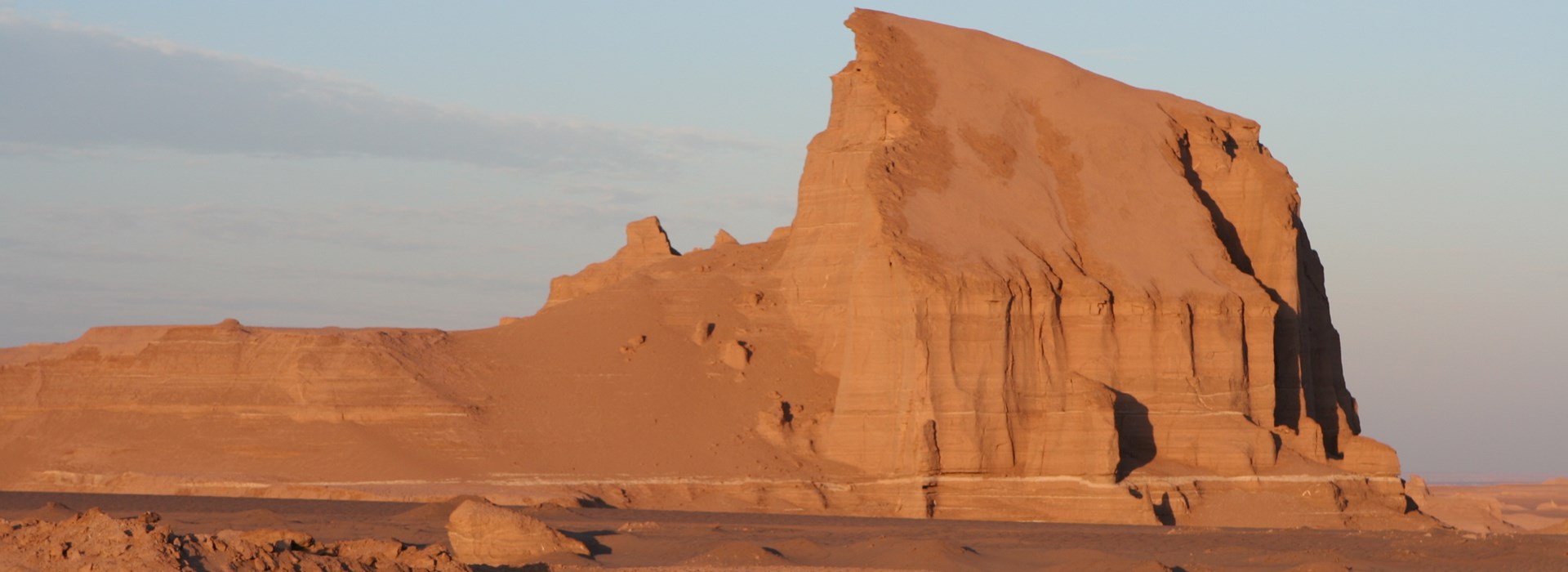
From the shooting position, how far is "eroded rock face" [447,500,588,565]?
88.2 feet

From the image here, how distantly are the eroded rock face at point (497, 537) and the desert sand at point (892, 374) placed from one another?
10.3 meters

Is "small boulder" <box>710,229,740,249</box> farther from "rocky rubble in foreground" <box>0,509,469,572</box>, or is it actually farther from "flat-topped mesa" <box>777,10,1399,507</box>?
"rocky rubble in foreground" <box>0,509,469,572</box>

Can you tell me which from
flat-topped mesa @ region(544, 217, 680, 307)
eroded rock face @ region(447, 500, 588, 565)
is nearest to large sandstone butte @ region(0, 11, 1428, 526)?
flat-topped mesa @ region(544, 217, 680, 307)

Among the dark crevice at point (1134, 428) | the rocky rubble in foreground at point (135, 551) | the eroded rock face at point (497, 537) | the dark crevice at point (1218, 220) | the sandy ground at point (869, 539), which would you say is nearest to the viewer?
the rocky rubble in foreground at point (135, 551)

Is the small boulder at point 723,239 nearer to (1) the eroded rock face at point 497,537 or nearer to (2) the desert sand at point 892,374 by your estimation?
(2) the desert sand at point 892,374

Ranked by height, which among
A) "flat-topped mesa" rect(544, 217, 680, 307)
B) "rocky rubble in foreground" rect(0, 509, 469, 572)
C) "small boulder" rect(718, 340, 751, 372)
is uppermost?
"flat-topped mesa" rect(544, 217, 680, 307)

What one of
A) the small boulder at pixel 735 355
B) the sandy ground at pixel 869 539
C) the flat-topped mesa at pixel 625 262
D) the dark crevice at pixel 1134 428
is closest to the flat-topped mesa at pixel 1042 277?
the dark crevice at pixel 1134 428

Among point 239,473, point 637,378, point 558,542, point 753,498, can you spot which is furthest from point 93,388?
point 558,542

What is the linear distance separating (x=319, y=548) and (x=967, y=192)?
27.4 meters

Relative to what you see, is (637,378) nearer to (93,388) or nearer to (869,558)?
(93,388)

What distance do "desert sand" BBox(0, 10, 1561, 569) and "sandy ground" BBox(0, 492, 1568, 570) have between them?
0.61 meters

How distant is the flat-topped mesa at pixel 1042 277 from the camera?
1709 inches

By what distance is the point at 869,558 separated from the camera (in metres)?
30.0

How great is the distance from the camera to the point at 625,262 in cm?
5959
